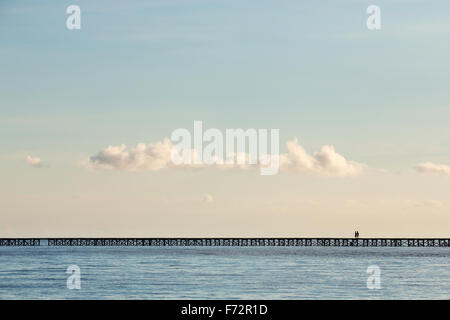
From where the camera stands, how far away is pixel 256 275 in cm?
6091

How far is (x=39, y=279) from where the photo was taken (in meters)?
58.0
